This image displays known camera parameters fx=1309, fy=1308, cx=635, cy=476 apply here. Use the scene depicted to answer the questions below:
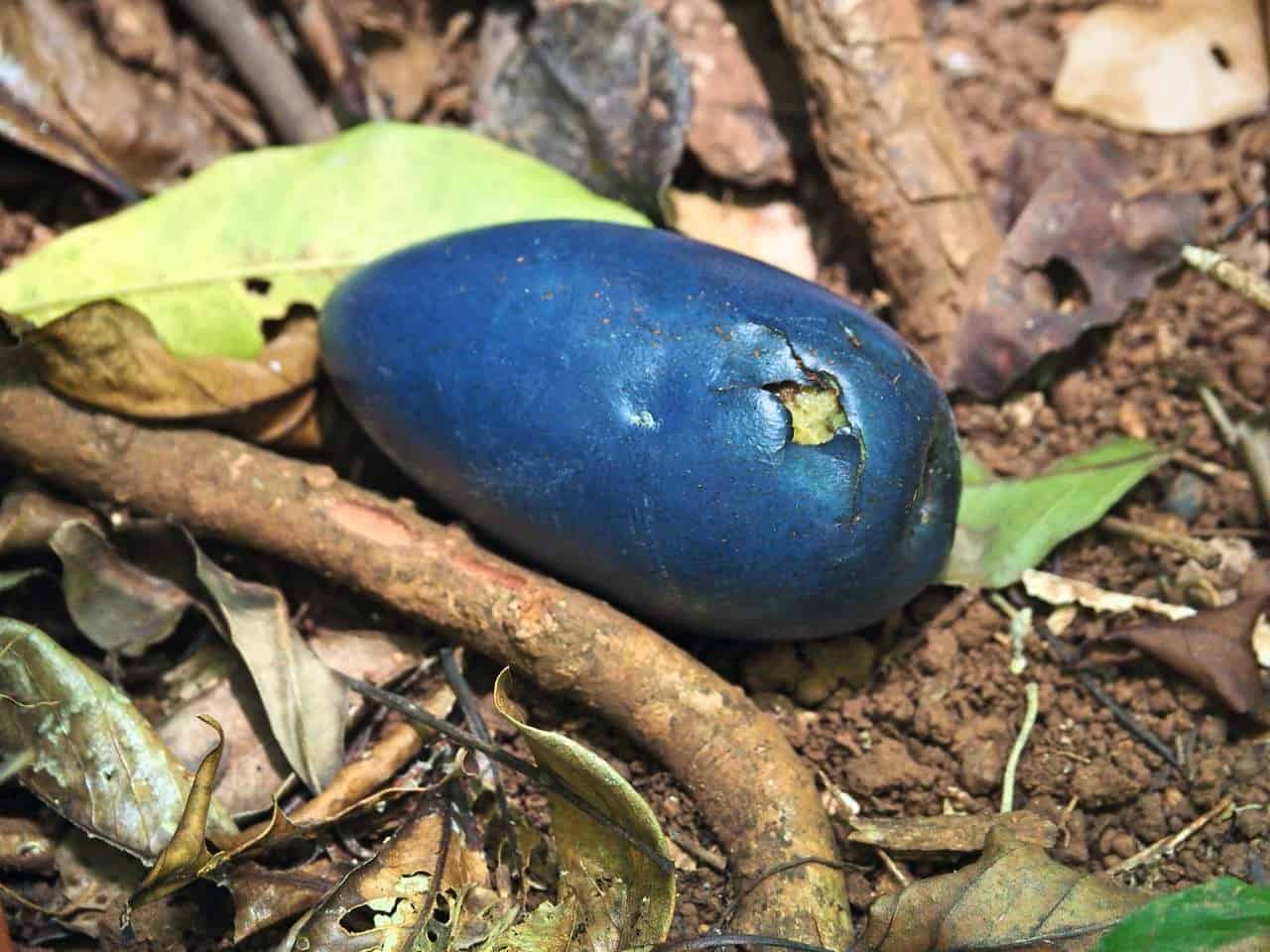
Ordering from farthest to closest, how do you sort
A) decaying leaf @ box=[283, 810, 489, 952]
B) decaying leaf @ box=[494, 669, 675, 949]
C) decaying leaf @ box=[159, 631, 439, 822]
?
1. decaying leaf @ box=[159, 631, 439, 822]
2. decaying leaf @ box=[283, 810, 489, 952]
3. decaying leaf @ box=[494, 669, 675, 949]

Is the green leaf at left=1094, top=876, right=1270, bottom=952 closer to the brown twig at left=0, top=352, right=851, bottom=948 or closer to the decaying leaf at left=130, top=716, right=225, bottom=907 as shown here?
the brown twig at left=0, top=352, right=851, bottom=948

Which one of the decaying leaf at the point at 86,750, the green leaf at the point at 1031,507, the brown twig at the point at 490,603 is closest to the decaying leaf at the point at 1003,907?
the brown twig at the point at 490,603

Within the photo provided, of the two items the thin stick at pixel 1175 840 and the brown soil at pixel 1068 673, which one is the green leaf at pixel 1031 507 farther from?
the thin stick at pixel 1175 840

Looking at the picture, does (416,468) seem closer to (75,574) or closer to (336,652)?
(336,652)

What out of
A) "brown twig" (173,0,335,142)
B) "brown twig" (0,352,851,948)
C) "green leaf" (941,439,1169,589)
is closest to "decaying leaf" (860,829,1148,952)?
"brown twig" (0,352,851,948)

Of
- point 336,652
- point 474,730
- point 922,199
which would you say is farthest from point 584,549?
point 922,199

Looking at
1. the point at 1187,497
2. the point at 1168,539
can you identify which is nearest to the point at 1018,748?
the point at 1168,539

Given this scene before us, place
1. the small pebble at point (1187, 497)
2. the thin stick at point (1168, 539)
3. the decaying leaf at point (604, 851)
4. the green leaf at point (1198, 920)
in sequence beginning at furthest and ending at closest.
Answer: the small pebble at point (1187, 497)
the thin stick at point (1168, 539)
the decaying leaf at point (604, 851)
the green leaf at point (1198, 920)

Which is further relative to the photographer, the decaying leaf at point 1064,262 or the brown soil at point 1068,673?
the decaying leaf at point 1064,262
